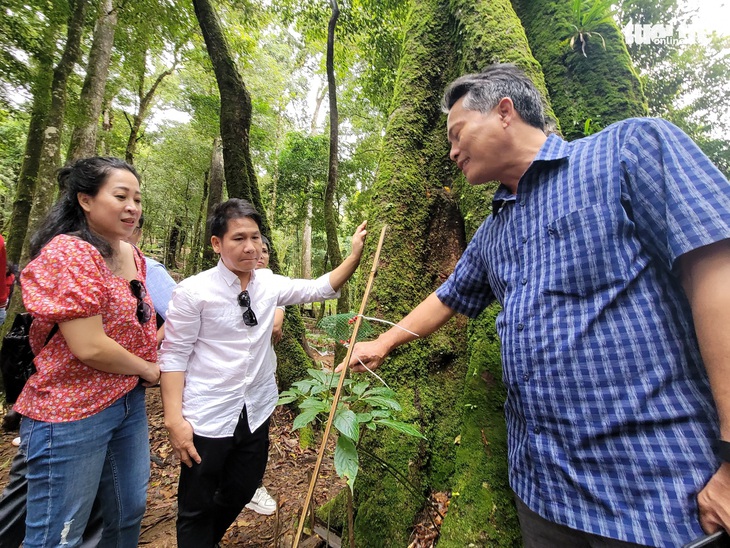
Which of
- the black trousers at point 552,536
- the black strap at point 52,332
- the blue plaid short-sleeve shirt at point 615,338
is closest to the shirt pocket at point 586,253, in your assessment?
the blue plaid short-sleeve shirt at point 615,338

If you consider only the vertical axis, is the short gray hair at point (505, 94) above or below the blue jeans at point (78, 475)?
above

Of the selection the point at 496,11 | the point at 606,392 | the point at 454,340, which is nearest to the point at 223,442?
the point at 454,340

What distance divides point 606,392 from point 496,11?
2.82 metres

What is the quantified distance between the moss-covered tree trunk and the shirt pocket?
1615 mm

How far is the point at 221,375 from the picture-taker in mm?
Answer: 2037

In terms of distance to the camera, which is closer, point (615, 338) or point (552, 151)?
point (615, 338)

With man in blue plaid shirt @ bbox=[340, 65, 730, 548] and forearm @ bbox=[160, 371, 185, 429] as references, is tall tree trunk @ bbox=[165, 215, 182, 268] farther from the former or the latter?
man in blue plaid shirt @ bbox=[340, 65, 730, 548]

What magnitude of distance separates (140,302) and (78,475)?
33.6 inches

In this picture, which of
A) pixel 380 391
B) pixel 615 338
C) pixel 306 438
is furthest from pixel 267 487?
pixel 615 338

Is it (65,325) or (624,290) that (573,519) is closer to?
(624,290)

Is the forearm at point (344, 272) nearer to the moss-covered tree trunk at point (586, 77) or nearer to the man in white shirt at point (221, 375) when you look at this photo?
the man in white shirt at point (221, 375)

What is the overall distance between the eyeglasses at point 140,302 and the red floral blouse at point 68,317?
9 centimetres

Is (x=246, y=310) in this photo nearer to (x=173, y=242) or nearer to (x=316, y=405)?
(x=316, y=405)

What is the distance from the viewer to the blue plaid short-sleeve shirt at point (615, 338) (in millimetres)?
935
